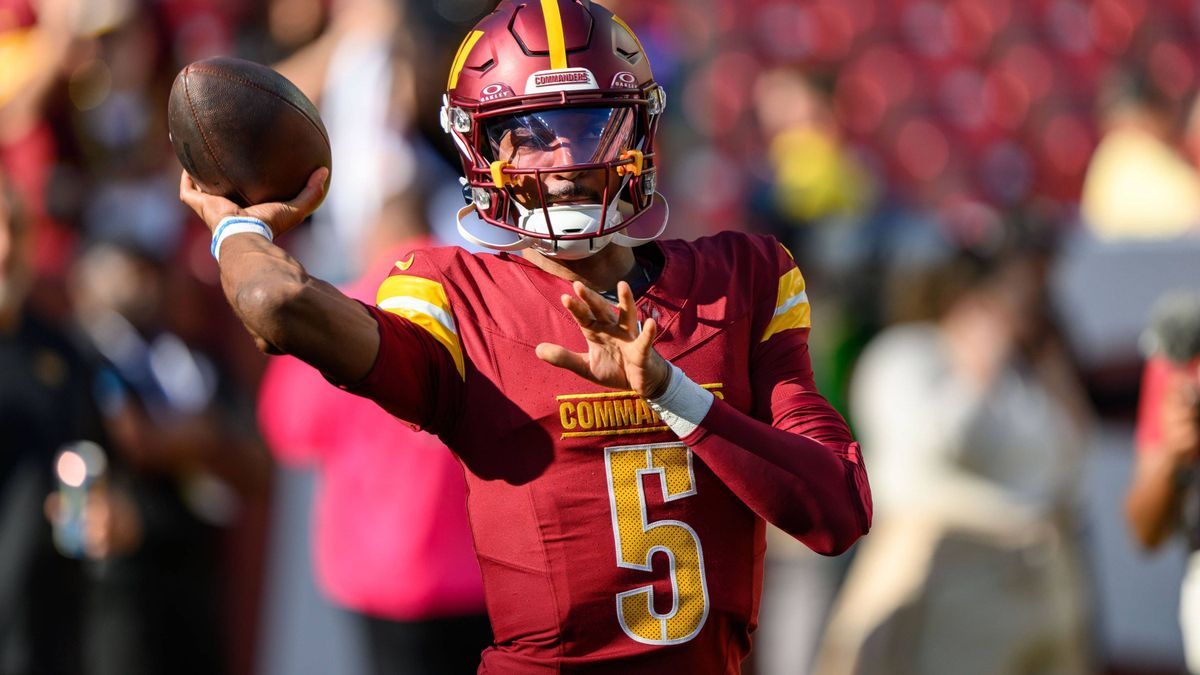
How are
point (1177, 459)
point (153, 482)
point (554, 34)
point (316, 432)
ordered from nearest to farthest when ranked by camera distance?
point (554, 34), point (1177, 459), point (316, 432), point (153, 482)

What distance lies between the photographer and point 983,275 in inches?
229

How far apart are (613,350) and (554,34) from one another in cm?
59

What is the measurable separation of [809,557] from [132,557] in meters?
2.77

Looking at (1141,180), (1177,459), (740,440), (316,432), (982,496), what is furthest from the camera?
(1141,180)

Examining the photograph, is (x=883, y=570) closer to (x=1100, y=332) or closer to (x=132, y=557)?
(x=1100, y=332)

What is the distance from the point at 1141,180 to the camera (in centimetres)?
714

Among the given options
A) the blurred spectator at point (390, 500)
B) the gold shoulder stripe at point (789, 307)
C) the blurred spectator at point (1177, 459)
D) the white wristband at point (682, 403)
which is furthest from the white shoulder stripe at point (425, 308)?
the blurred spectator at point (1177, 459)

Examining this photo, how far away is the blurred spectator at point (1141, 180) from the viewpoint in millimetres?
7039

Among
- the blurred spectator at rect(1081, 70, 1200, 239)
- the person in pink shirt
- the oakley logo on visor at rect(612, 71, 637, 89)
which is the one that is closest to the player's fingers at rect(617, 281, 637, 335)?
the oakley logo on visor at rect(612, 71, 637, 89)

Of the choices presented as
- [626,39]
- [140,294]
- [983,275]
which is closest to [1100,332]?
[983,275]

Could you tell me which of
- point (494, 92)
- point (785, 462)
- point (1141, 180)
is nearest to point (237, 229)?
point (494, 92)

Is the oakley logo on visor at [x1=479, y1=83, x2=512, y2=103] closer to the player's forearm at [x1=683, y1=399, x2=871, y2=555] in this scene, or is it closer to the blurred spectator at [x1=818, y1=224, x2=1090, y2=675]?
the player's forearm at [x1=683, y1=399, x2=871, y2=555]

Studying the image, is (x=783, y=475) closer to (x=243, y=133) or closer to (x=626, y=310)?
(x=626, y=310)

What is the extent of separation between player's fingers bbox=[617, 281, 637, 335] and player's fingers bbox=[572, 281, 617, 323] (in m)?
0.02
